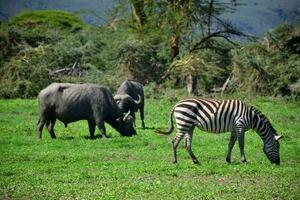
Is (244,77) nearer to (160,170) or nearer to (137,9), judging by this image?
(137,9)

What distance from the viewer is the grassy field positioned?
37.9 ft

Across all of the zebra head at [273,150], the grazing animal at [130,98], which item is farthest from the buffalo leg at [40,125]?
the zebra head at [273,150]

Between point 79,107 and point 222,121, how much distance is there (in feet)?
20.5

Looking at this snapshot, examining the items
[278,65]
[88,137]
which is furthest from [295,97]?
[88,137]

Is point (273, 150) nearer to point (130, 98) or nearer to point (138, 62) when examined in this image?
point (130, 98)

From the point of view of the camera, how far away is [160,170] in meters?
13.8

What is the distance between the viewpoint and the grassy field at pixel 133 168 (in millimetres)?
11539

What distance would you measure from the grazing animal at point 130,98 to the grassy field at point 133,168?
3.52 ft

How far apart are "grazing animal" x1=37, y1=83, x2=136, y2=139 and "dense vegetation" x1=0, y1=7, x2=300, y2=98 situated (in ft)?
45.2

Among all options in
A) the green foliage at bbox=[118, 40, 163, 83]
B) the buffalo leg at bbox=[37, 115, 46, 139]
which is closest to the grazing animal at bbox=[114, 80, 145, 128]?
the buffalo leg at bbox=[37, 115, 46, 139]

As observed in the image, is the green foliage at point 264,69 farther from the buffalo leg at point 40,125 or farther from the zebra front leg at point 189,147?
the zebra front leg at point 189,147

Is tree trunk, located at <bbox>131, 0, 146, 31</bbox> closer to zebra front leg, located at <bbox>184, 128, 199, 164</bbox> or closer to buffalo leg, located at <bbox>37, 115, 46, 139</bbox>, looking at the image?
buffalo leg, located at <bbox>37, 115, 46, 139</bbox>

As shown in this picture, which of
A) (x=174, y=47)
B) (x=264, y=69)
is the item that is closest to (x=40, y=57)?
(x=174, y=47)

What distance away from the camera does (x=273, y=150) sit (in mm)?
15109
